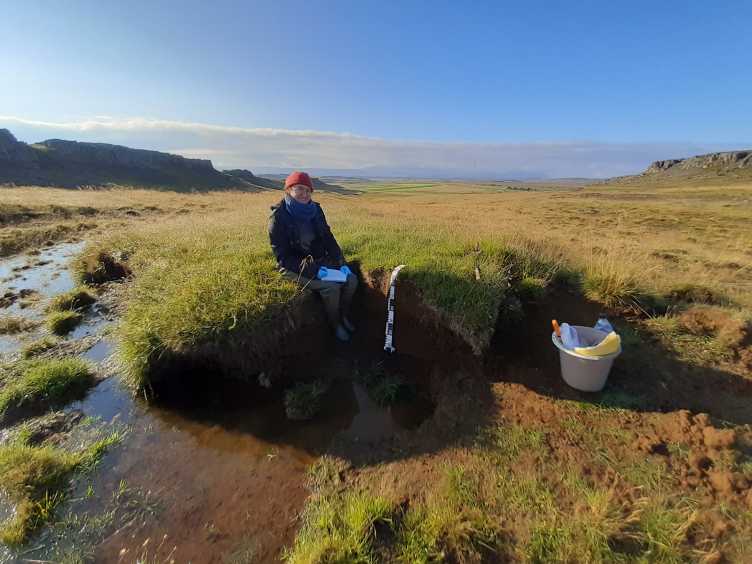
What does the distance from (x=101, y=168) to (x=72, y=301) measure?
292ft

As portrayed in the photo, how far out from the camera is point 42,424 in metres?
4.90

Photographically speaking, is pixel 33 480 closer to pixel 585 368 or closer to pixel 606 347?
pixel 585 368

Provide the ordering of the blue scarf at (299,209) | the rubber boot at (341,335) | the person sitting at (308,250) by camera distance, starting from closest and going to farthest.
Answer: the person sitting at (308,250)
the rubber boot at (341,335)
the blue scarf at (299,209)

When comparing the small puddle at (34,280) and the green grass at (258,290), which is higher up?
the green grass at (258,290)

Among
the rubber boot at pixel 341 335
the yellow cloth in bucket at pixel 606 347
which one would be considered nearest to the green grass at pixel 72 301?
the rubber boot at pixel 341 335

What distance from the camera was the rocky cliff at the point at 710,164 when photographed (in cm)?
14100

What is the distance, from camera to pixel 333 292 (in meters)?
6.76

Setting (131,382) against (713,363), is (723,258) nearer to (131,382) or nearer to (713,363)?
(713,363)

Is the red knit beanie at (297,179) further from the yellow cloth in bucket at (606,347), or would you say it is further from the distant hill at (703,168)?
the distant hill at (703,168)

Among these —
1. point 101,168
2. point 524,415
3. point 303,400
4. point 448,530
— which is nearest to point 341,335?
point 303,400

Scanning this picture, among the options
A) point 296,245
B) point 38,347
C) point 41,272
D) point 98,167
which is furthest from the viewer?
point 98,167

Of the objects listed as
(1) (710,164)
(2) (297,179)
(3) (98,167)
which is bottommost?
(3) (98,167)

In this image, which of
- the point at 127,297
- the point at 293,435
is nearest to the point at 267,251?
the point at 127,297

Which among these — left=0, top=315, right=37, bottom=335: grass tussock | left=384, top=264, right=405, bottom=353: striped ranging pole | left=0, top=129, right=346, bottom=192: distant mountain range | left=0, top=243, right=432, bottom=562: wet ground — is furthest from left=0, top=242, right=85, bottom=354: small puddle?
left=0, top=129, right=346, bottom=192: distant mountain range
